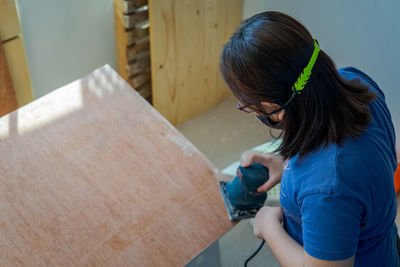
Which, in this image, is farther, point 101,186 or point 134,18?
point 134,18

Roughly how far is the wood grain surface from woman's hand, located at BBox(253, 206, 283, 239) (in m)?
0.11

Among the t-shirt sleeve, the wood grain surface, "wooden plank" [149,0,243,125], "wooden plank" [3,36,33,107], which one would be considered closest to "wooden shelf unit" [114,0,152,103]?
"wooden plank" [149,0,243,125]

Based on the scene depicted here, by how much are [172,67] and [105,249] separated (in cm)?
145

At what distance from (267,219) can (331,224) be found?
366 millimetres

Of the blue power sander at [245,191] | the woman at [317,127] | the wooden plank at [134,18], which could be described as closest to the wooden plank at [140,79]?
the wooden plank at [134,18]

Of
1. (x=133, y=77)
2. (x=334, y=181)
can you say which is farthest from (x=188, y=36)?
(x=334, y=181)

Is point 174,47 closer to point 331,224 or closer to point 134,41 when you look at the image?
point 134,41

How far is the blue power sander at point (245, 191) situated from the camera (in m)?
1.29

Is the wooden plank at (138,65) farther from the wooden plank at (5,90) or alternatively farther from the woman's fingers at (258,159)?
the woman's fingers at (258,159)

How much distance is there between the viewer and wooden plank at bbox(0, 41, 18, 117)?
2.00m

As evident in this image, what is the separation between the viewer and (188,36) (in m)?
2.41

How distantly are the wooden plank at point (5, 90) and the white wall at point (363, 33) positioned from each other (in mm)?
1511

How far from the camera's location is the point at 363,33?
2.02 metres

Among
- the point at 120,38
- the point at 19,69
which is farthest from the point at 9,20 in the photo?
the point at 120,38
